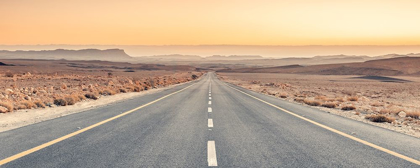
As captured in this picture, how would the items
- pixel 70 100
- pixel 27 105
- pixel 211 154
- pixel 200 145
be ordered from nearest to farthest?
pixel 211 154, pixel 200 145, pixel 27 105, pixel 70 100

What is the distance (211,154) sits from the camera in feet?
17.8

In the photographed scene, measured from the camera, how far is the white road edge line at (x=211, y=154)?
4.92m

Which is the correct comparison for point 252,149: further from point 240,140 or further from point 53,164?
point 53,164

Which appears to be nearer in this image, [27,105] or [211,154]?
Answer: [211,154]

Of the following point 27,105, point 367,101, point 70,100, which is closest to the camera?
point 27,105

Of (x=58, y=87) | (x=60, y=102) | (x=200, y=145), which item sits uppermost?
(x=200, y=145)

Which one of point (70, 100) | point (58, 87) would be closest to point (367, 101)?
point (70, 100)

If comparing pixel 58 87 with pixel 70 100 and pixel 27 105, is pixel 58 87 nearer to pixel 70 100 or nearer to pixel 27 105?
pixel 70 100

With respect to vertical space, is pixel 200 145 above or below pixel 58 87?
above

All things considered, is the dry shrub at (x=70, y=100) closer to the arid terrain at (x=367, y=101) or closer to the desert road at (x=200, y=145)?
the desert road at (x=200, y=145)

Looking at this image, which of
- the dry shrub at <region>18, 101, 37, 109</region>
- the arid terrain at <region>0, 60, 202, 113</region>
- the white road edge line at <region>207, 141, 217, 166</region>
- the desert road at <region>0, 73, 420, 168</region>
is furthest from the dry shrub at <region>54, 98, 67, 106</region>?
the white road edge line at <region>207, 141, 217, 166</region>

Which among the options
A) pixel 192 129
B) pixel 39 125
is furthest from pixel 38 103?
pixel 192 129

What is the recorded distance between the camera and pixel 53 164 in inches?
188

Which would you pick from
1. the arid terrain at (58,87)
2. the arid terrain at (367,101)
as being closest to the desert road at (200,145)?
the arid terrain at (367,101)
